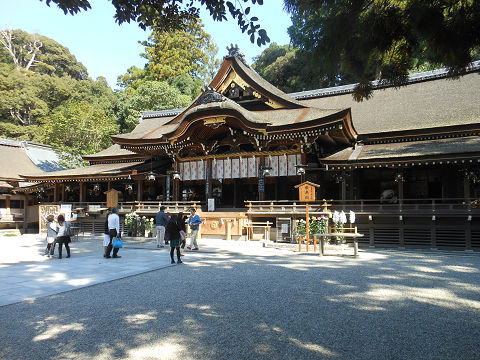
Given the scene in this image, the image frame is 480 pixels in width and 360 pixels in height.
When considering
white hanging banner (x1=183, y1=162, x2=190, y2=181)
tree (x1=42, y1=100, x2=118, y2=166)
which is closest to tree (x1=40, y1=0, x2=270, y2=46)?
white hanging banner (x1=183, y1=162, x2=190, y2=181)

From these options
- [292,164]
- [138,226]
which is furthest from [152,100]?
[292,164]

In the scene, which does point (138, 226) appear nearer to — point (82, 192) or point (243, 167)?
point (243, 167)

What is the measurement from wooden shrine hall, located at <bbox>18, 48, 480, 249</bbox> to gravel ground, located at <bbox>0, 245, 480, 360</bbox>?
655 centimetres

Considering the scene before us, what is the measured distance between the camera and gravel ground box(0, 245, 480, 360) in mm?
3807

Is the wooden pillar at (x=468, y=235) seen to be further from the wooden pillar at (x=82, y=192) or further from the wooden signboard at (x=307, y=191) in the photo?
the wooden pillar at (x=82, y=192)

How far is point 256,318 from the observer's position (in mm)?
4836

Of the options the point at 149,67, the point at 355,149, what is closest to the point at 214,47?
the point at 149,67

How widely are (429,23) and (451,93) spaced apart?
19922 mm

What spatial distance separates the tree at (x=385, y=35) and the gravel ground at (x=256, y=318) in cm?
290

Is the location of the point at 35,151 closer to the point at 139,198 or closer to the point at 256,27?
the point at 139,198

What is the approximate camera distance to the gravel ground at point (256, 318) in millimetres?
3807

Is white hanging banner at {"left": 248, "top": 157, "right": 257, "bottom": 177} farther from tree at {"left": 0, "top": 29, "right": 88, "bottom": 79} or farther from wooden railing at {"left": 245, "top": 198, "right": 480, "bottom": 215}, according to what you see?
tree at {"left": 0, "top": 29, "right": 88, "bottom": 79}

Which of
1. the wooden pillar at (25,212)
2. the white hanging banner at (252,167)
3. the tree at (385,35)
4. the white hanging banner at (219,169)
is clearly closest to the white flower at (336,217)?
the white hanging banner at (252,167)

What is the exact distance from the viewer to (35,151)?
31.5 m
